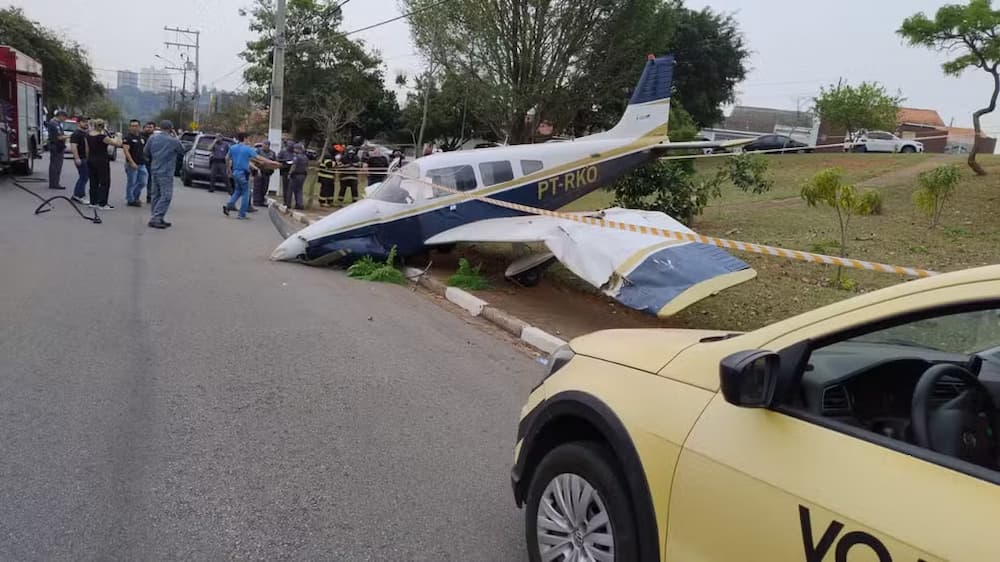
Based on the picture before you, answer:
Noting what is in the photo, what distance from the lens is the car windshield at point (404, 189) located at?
11008 mm

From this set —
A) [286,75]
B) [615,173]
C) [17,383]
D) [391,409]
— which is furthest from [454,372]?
[286,75]

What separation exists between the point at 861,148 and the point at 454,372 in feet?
139

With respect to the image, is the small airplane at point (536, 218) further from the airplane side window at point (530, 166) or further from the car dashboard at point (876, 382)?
the car dashboard at point (876, 382)

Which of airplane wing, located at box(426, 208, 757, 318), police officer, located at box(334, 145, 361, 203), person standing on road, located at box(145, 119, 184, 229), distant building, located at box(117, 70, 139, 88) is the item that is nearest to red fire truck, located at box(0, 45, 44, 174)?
person standing on road, located at box(145, 119, 184, 229)

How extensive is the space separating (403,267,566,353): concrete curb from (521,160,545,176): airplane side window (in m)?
2.27

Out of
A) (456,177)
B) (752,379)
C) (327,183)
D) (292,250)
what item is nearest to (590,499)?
(752,379)

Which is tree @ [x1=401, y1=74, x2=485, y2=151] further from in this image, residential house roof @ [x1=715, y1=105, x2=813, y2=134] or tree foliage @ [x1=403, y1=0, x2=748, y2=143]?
residential house roof @ [x1=715, y1=105, x2=813, y2=134]

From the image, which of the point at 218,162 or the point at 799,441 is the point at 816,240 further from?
the point at 218,162

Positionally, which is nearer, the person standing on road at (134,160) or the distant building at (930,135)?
the person standing on road at (134,160)

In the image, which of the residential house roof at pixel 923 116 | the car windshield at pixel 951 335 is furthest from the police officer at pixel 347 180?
the residential house roof at pixel 923 116

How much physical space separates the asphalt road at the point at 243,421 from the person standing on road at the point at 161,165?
409 centimetres

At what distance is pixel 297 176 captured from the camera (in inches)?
734

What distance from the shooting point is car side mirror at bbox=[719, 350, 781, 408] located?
2283mm

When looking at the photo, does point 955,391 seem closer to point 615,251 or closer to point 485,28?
point 615,251
